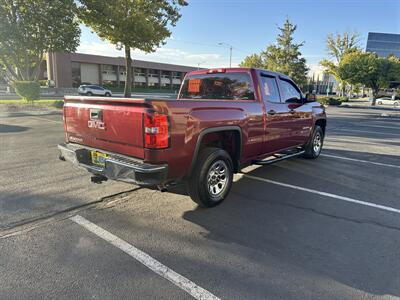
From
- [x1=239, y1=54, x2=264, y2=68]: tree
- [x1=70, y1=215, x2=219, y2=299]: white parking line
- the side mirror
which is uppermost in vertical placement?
[x1=239, y1=54, x2=264, y2=68]: tree

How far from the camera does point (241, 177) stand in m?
5.82

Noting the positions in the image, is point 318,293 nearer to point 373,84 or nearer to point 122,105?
point 122,105

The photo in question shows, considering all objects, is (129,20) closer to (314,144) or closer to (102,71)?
(314,144)

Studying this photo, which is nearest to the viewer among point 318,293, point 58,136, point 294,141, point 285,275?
point 318,293

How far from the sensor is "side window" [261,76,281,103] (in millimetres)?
5133

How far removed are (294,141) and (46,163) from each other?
548cm

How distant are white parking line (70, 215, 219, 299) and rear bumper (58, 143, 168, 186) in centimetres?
66

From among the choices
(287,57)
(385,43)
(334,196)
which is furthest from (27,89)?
(385,43)

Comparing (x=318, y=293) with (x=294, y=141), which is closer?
(x=318, y=293)

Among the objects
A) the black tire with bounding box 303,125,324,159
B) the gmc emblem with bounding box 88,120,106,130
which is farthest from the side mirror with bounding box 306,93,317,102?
the gmc emblem with bounding box 88,120,106,130

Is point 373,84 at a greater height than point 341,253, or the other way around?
point 373,84

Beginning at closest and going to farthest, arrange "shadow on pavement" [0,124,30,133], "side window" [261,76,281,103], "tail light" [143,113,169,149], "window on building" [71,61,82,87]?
"tail light" [143,113,169,149]
"side window" [261,76,281,103]
"shadow on pavement" [0,124,30,133]
"window on building" [71,61,82,87]

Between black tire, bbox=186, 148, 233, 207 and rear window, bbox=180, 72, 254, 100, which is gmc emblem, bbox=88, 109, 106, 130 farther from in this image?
rear window, bbox=180, 72, 254, 100

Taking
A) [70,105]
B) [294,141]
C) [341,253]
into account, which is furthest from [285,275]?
[294,141]
